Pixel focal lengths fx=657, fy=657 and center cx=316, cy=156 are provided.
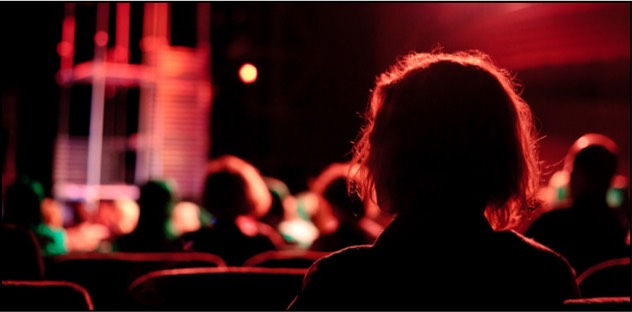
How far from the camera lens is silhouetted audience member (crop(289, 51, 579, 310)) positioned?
48.1 inches

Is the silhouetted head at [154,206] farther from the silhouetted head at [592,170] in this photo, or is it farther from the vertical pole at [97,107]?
the vertical pole at [97,107]

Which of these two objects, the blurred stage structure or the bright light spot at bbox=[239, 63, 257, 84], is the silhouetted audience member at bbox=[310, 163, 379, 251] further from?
the blurred stage structure

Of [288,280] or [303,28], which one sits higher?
[303,28]

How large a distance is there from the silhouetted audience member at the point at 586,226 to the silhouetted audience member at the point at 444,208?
6.05 ft

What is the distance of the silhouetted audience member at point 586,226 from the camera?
3.11m

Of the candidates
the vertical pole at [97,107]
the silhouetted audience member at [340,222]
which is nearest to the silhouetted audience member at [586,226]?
the silhouetted audience member at [340,222]

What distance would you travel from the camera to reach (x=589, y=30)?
1151cm

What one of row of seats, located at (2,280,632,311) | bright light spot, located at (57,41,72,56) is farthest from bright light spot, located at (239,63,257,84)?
row of seats, located at (2,280,632,311)

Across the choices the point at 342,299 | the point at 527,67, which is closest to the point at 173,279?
the point at 342,299

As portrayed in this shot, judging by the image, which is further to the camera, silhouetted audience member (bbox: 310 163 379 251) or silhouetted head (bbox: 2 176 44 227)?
silhouetted audience member (bbox: 310 163 379 251)

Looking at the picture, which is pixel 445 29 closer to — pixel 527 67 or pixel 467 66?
pixel 527 67

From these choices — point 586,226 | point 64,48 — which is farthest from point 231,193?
point 64,48

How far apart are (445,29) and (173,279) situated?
28.0ft

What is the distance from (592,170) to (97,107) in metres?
12.5
